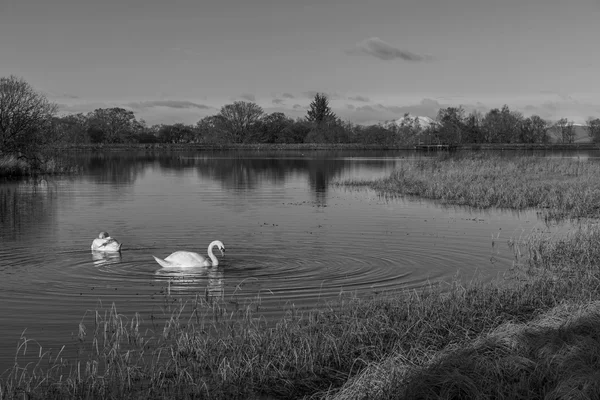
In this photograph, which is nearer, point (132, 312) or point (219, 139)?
point (132, 312)

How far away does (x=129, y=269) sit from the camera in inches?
721

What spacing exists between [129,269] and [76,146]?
144174 mm

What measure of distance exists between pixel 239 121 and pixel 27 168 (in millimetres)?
125061

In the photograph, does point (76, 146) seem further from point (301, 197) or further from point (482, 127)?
point (301, 197)

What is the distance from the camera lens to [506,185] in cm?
4028

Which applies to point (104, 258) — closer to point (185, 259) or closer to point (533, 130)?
point (185, 259)

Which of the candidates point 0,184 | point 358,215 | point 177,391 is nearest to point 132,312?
point 177,391

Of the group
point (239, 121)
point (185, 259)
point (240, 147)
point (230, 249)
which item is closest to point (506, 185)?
point (230, 249)

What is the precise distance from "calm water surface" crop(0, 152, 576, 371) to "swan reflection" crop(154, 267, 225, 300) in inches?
1.3

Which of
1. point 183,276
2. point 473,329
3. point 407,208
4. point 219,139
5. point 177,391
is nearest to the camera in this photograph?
point 177,391

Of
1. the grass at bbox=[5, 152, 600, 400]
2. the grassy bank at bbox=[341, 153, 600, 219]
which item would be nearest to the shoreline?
the grassy bank at bbox=[341, 153, 600, 219]

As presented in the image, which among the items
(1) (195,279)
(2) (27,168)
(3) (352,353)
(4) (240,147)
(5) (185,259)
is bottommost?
(1) (195,279)

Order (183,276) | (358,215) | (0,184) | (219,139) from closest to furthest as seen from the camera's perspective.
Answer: (183,276) → (358,215) → (0,184) → (219,139)

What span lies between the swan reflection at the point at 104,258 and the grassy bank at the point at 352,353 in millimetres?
5563
